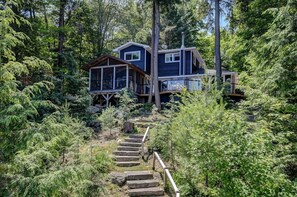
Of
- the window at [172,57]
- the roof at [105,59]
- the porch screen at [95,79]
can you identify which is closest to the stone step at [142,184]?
the roof at [105,59]

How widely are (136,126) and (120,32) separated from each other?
2282 cm

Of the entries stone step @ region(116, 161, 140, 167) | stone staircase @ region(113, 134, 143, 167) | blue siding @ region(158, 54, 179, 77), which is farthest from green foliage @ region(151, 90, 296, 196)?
blue siding @ region(158, 54, 179, 77)

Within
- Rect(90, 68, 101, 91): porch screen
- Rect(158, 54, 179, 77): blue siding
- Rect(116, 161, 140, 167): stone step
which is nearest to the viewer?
Rect(116, 161, 140, 167): stone step

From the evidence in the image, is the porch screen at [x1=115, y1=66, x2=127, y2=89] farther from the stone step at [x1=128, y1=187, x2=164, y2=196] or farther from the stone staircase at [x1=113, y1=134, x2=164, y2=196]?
the stone step at [x1=128, y1=187, x2=164, y2=196]

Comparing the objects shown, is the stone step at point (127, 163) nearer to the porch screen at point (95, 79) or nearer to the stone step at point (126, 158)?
the stone step at point (126, 158)

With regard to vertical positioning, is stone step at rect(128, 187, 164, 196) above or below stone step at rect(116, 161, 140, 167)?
below

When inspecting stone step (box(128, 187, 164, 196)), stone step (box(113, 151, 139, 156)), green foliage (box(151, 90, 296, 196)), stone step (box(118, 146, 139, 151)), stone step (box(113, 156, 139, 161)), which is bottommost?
stone step (box(128, 187, 164, 196))

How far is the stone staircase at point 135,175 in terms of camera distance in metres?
Result: 7.79

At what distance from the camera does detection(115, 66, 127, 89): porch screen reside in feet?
74.4

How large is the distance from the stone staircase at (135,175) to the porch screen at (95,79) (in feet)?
39.0

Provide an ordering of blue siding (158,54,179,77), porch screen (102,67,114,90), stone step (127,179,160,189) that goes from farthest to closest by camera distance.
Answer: blue siding (158,54,179,77) → porch screen (102,67,114,90) → stone step (127,179,160,189)

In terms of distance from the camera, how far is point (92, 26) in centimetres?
3081

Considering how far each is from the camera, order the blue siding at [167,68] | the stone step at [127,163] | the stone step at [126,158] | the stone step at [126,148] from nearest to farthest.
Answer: the stone step at [127,163] < the stone step at [126,158] < the stone step at [126,148] < the blue siding at [167,68]

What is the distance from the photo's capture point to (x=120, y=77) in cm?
2330
